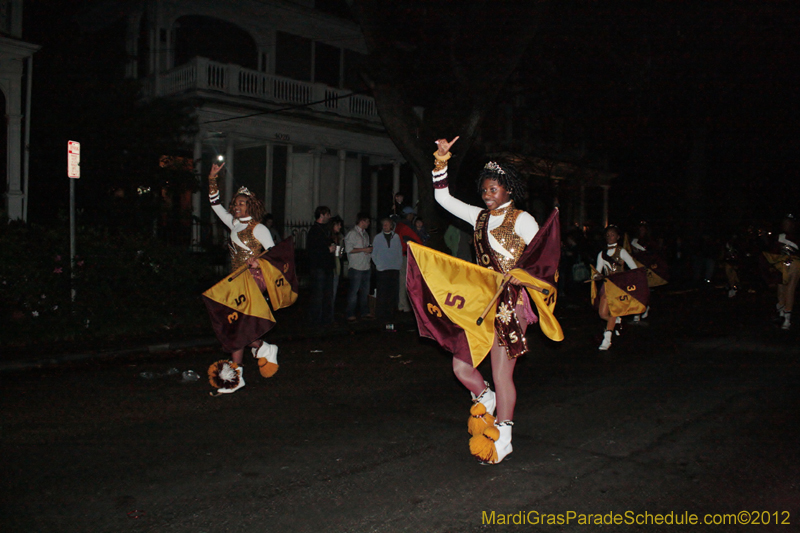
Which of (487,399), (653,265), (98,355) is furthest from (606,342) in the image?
(98,355)

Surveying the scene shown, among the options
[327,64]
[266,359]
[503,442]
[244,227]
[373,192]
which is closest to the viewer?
[503,442]

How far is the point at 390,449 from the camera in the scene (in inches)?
198

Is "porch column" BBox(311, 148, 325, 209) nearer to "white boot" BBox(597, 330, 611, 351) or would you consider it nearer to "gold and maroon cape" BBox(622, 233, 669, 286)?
"gold and maroon cape" BBox(622, 233, 669, 286)

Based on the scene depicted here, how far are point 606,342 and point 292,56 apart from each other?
1563 cm

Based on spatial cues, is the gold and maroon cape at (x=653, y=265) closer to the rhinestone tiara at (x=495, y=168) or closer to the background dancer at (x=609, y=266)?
the background dancer at (x=609, y=266)

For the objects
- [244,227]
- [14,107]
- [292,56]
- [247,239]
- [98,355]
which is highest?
[292,56]

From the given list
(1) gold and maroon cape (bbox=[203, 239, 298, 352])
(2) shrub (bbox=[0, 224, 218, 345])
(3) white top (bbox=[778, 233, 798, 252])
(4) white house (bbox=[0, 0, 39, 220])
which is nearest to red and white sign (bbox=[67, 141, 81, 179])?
(2) shrub (bbox=[0, 224, 218, 345])

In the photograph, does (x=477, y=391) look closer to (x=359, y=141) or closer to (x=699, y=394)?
(x=699, y=394)

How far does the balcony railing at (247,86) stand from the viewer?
17969 millimetres

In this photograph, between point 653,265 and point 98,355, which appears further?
point 653,265

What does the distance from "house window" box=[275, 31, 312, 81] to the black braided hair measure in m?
17.4

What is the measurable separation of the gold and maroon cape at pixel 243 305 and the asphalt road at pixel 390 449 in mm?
600

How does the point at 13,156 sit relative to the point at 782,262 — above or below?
above

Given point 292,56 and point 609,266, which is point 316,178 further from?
point 609,266
